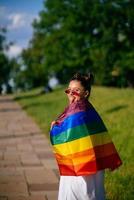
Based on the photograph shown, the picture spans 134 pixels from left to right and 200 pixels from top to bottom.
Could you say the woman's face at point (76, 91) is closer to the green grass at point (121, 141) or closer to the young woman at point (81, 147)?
the young woman at point (81, 147)

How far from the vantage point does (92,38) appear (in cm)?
4934

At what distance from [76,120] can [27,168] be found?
440 cm

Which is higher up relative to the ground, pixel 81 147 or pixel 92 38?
pixel 92 38

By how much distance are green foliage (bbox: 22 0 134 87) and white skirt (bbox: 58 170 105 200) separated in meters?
41.9

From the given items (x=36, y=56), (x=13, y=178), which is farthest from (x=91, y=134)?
(x=36, y=56)

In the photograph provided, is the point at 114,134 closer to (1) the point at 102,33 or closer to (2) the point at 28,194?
(2) the point at 28,194

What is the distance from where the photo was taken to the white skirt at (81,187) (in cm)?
460

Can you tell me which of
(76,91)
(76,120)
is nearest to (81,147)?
(76,120)

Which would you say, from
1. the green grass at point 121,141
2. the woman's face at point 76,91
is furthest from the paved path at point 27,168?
the woman's face at point 76,91

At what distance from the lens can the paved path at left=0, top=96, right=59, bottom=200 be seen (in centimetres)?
682

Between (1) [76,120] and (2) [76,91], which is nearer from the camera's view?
(1) [76,120]

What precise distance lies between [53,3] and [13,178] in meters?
47.0

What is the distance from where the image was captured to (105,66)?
47.8 metres

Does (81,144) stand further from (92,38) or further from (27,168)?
(92,38)
